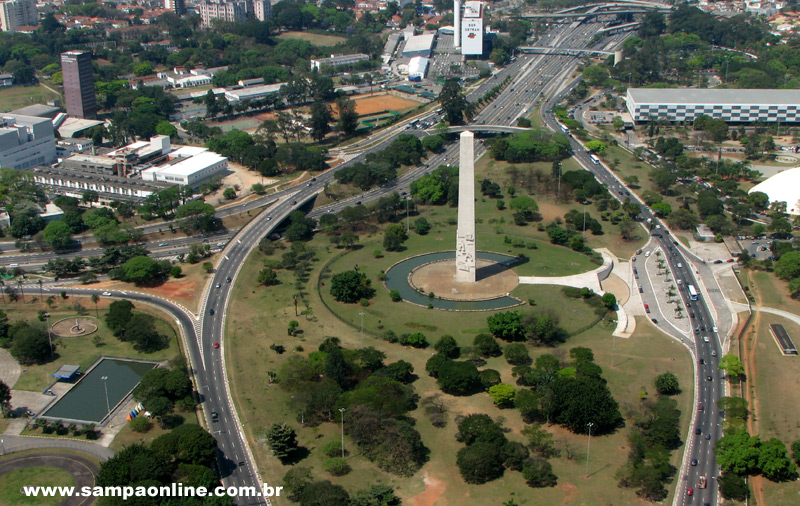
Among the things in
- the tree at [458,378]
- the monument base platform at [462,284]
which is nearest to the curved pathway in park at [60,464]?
the tree at [458,378]

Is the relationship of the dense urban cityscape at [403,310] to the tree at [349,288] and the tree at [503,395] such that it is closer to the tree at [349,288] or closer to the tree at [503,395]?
the tree at [503,395]

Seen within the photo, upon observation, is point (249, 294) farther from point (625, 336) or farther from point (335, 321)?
point (625, 336)

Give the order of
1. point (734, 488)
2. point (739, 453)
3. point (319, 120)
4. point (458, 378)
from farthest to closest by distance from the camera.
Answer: point (319, 120) < point (458, 378) < point (739, 453) < point (734, 488)

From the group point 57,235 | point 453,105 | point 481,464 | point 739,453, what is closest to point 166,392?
point 481,464

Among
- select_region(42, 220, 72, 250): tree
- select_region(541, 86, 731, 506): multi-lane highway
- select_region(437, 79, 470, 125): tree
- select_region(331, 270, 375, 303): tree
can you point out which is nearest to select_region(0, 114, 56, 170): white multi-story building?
select_region(42, 220, 72, 250): tree

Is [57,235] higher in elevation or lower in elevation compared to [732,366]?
higher

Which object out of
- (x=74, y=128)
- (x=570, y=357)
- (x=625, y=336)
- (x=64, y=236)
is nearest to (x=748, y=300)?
(x=625, y=336)

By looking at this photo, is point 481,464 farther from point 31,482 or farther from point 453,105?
point 453,105
